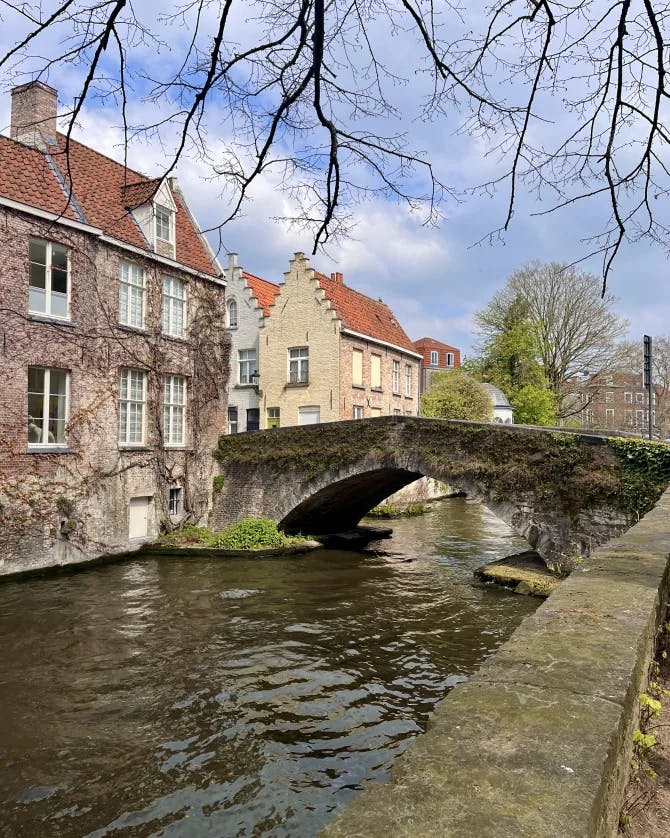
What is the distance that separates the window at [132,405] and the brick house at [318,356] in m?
8.49

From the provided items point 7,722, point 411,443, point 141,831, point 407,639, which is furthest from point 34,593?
point 411,443

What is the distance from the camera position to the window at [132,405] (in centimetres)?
1509

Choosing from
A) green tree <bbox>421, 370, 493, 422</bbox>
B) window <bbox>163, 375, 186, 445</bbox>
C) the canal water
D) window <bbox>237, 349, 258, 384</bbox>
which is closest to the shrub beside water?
the canal water

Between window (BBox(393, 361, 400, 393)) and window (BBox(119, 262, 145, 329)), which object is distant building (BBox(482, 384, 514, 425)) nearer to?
window (BBox(393, 361, 400, 393))

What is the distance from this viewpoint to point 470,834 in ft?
4.14

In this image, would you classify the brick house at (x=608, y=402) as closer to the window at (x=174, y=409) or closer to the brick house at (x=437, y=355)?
the brick house at (x=437, y=355)

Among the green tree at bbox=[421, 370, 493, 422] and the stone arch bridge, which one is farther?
the green tree at bbox=[421, 370, 493, 422]

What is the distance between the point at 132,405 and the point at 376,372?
1276 cm

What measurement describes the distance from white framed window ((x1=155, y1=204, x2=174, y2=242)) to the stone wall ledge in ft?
52.1

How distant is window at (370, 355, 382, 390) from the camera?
25.8 m

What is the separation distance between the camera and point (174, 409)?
1678 centimetres

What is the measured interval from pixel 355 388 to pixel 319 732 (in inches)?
736

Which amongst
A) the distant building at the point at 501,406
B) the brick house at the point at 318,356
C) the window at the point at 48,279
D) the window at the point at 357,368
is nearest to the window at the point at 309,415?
the brick house at the point at 318,356

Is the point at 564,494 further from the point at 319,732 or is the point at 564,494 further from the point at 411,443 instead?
the point at 319,732
